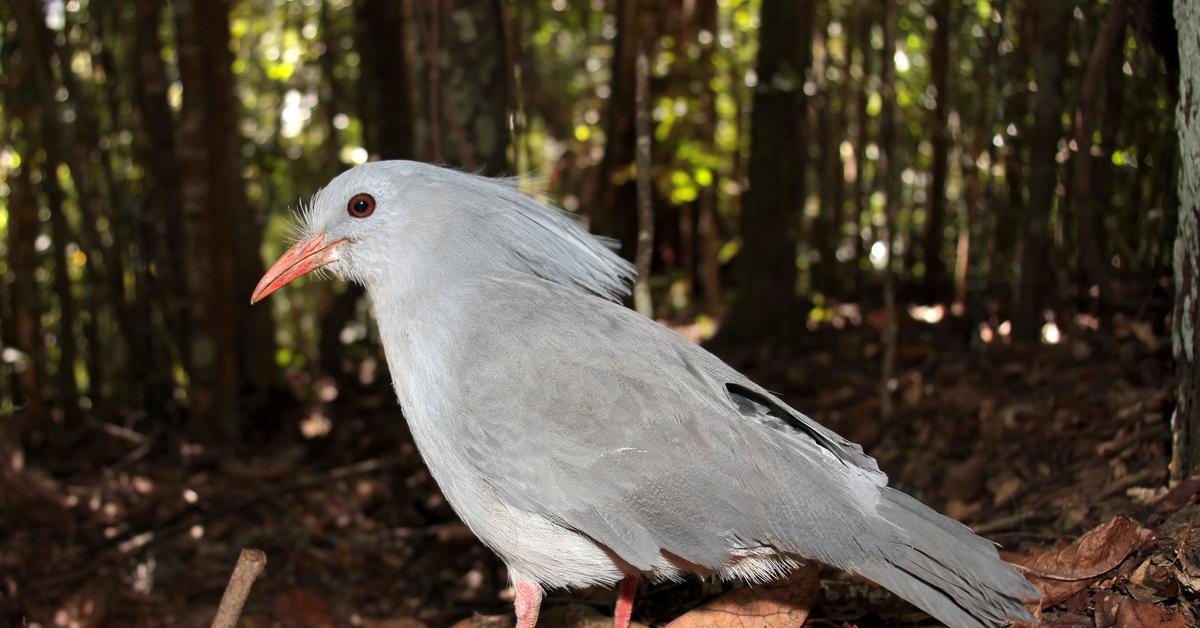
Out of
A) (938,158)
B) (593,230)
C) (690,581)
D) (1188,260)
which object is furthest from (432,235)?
(938,158)

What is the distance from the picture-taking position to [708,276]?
10352 millimetres

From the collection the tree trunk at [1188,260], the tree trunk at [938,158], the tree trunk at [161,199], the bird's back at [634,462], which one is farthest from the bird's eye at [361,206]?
the tree trunk at [938,158]

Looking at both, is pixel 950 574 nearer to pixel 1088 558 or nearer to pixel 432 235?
pixel 1088 558

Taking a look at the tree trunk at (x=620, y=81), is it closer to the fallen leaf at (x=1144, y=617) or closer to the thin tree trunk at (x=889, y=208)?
the thin tree trunk at (x=889, y=208)

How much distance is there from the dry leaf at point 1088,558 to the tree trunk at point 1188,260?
488mm

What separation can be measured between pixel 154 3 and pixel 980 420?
17.9 feet

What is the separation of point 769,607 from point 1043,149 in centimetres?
347

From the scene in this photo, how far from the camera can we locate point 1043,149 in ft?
18.6

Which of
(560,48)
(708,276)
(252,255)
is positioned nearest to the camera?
(252,255)

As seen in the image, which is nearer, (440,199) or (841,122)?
(440,199)

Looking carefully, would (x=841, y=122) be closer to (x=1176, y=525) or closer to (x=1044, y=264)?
(x=1044, y=264)

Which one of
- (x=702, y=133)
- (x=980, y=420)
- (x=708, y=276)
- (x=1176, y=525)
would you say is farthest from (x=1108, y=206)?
(x=708, y=276)

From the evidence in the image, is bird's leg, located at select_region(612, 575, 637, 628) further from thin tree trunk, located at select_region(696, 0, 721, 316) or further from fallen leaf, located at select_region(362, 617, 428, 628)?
thin tree trunk, located at select_region(696, 0, 721, 316)

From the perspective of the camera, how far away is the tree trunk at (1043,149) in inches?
213
